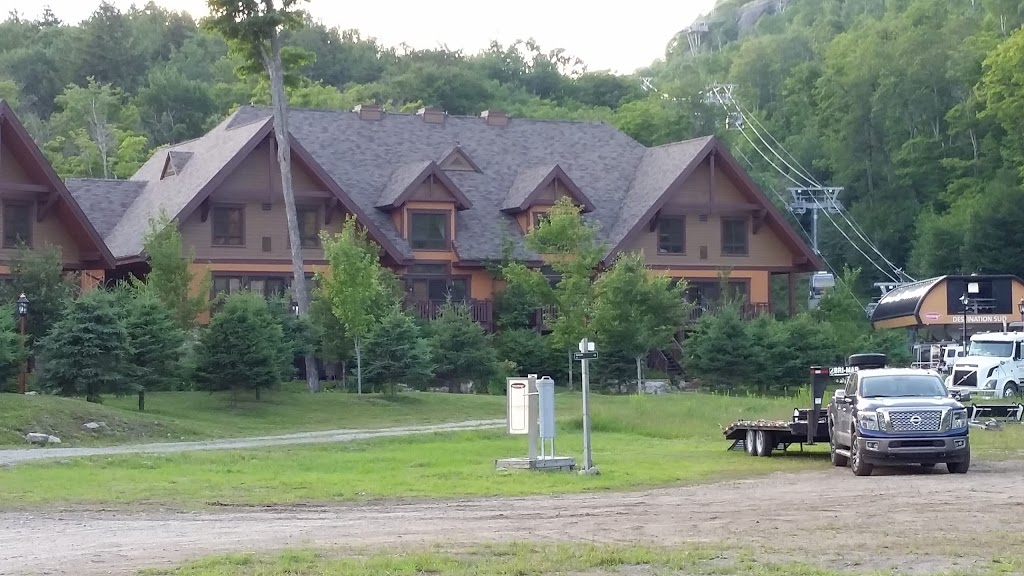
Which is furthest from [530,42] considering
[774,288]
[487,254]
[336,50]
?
[487,254]

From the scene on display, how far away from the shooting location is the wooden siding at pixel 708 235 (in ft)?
204

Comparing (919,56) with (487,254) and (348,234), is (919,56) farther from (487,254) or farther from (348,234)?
(348,234)

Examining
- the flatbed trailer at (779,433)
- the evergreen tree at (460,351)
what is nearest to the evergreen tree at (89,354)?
the evergreen tree at (460,351)

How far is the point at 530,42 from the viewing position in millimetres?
134250

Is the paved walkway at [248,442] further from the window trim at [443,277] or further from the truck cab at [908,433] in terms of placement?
the window trim at [443,277]

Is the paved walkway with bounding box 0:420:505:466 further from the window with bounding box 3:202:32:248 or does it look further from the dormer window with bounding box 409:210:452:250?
the dormer window with bounding box 409:210:452:250

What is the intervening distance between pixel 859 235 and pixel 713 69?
197ft

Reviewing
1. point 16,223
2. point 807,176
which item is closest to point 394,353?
point 16,223

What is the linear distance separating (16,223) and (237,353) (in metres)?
12.0

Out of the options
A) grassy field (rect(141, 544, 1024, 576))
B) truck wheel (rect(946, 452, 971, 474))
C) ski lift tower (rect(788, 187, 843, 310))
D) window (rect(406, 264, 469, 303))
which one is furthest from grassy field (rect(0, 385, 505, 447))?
ski lift tower (rect(788, 187, 843, 310))

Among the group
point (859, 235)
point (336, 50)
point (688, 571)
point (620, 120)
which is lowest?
point (688, 571)

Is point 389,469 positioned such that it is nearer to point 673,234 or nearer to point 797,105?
point 673,234

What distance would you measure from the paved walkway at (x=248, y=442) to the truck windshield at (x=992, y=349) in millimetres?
19428

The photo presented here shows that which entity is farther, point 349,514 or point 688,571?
point 349,514
